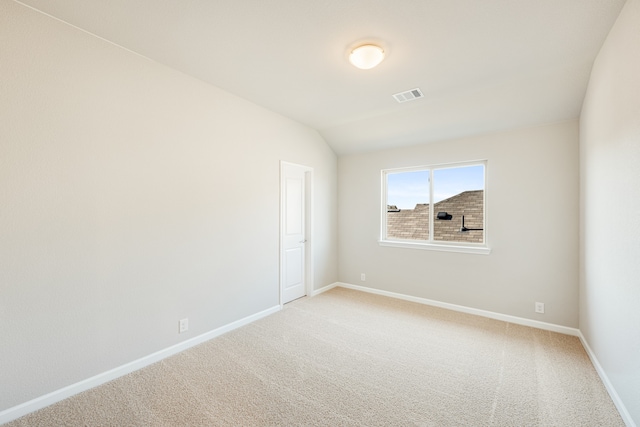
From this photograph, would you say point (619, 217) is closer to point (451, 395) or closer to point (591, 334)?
point (591, 334)

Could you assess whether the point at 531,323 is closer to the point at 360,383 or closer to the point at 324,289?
the point at 360,383

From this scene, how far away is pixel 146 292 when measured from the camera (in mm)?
2414

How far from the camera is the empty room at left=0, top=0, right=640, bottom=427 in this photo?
5.88 ft

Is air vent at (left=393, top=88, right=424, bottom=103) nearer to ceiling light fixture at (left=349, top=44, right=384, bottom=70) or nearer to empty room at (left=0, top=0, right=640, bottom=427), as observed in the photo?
empty room at (left=0, top=0, right=640, bottom=427)

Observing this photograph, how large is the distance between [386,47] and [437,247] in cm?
284

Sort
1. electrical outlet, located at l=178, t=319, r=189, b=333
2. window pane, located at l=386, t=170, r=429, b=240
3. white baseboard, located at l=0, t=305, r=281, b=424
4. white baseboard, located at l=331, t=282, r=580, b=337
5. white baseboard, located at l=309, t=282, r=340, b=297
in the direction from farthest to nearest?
1. white baseboard, located at l=309, t=282, r=340, b=297
2. window pane, located at l=386, t=170, r=429, b=240
3. white baseboard, located at l=331, t=282, r=580, b=337
4. electrical outlet, located at l=178, t=319, r=189, b=333
5. white baseboard, located at l=0, t=305, r=281, b=424

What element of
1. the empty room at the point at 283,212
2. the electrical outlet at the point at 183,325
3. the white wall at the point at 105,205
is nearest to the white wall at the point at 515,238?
the empty room at the point at 283,212

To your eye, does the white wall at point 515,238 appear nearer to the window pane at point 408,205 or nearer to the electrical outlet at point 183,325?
the window pane at point 408,205

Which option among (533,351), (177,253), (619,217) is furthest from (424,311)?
(177,253)

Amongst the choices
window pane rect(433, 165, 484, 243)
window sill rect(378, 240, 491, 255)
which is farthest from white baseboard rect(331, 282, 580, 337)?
window pane rect(433, 165, 484, 243)

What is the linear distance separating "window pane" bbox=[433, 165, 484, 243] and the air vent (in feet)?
4.55

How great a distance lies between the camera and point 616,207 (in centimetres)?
190

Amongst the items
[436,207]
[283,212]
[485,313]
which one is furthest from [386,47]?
[485,313]

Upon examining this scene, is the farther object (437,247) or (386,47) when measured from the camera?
(437,247)
